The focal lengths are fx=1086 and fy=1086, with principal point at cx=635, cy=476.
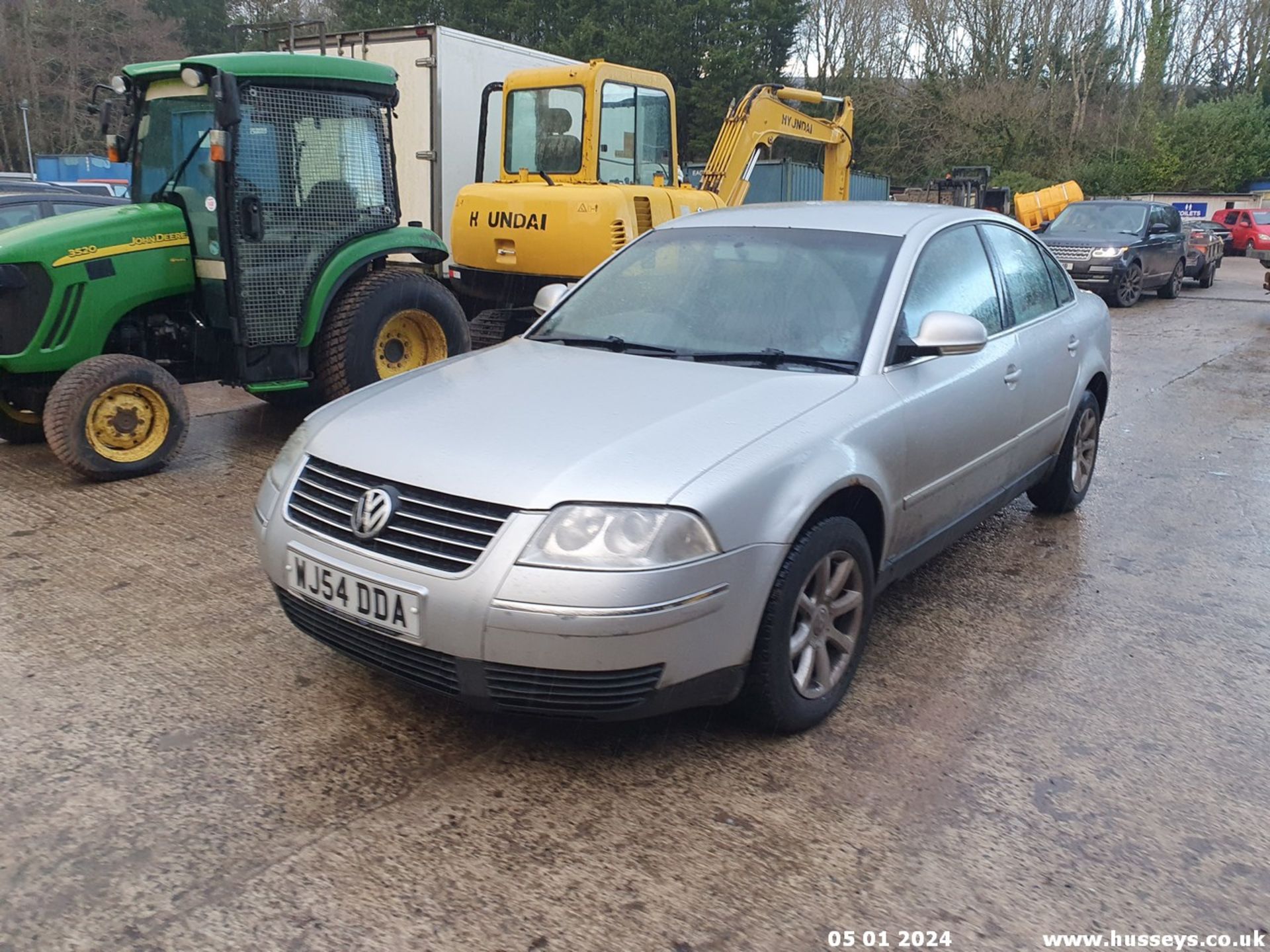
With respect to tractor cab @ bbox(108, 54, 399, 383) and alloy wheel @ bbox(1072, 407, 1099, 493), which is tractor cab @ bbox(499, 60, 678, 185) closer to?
tractor cab @ bbox(108, 54, 399, 383)

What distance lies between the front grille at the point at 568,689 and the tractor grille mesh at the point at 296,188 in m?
4.34

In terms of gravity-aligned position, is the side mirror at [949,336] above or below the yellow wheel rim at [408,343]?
above

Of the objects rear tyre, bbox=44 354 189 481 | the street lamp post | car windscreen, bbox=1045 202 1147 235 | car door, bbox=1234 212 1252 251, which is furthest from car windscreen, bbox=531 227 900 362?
the street lamp post

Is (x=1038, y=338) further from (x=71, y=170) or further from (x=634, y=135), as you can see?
(x=71, y=170)

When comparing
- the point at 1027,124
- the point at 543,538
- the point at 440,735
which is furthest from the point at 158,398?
the point at 1027,124

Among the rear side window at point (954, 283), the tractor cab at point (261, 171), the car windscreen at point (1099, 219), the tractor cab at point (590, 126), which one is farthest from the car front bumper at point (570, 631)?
the car windscreen at point (1099, 219)

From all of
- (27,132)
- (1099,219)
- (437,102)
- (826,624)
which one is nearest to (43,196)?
(437,102)

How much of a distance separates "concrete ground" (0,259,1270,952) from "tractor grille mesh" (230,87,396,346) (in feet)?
7.07

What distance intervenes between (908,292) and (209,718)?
9.37ft

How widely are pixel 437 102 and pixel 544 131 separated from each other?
1.37 metres

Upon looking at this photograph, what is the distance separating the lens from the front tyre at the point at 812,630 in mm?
3154

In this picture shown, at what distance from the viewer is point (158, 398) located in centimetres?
635

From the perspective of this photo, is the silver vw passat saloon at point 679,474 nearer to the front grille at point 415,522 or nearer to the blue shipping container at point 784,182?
the front grille at point 415,522

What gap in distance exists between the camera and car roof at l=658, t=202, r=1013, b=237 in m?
4.39
